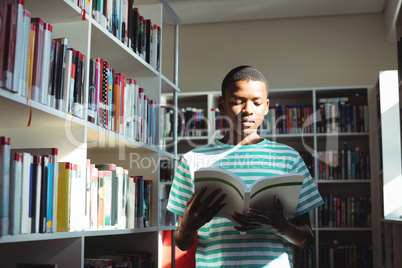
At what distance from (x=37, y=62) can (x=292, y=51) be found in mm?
3571

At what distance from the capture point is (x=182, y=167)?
1.61 meters

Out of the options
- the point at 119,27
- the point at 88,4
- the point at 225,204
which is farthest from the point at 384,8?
the point at 225,204

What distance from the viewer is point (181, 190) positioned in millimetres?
1600

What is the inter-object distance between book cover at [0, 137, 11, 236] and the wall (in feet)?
11.7

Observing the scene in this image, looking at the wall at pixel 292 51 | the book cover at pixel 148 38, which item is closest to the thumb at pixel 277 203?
the book cover at pixel 148 38

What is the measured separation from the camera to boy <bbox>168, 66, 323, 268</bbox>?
54.8 inches

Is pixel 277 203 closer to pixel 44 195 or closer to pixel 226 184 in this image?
pixel 226 184

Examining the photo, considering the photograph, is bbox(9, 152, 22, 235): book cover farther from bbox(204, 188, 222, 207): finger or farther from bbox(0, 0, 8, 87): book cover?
bbox(204, 188, 222, 207): finger

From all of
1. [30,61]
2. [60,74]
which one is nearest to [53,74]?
[60,74]

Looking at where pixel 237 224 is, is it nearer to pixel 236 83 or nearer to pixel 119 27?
pixel 236 83

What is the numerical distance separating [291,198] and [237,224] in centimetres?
20

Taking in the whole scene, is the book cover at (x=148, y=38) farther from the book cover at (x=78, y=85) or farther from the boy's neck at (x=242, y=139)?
the boy's neck at (x=242, y=139)

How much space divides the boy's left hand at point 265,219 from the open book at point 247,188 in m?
0.02

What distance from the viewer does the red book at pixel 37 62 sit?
4.66 ft
